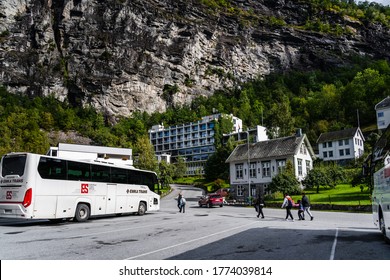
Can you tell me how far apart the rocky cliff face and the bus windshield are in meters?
120

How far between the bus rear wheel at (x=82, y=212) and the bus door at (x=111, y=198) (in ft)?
5.77

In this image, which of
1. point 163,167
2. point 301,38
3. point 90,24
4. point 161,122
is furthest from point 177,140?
point 301,38

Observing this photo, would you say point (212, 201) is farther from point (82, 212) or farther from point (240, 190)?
point (82, 212)

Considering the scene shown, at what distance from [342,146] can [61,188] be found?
238ft

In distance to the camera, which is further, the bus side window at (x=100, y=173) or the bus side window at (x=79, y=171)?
the bus side window at (x=100, y=173)

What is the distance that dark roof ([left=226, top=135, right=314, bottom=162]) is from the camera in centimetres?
4562

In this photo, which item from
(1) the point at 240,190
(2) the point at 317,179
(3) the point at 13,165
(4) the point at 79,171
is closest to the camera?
(3) the point at 13,165

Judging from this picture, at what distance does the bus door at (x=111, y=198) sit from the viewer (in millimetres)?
22297

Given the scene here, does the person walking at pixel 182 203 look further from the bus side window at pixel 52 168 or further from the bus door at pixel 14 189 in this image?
the bus door at pixel 14 189

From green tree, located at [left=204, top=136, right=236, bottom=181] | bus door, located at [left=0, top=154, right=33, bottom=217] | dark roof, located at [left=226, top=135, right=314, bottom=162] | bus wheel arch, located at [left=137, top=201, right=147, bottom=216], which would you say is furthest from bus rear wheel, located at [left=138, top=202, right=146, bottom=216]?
green tree, located at [left=204, top=136, right=236, bottom=181]

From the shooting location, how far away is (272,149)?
48062mm

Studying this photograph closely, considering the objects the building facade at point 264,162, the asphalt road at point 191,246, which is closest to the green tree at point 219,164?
the building facade at point 264,162

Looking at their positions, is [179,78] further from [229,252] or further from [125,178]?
[229,252]

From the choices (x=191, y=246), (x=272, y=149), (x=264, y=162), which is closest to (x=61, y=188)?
(x=191, y=246)
